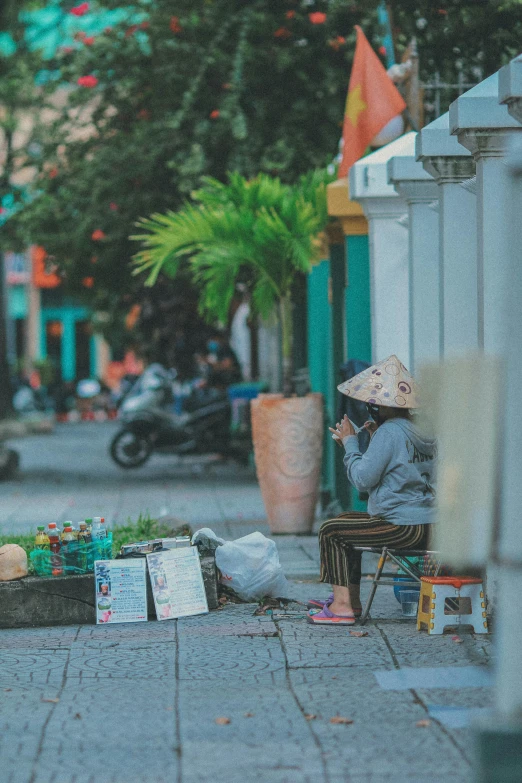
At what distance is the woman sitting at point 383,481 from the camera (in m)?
7.24

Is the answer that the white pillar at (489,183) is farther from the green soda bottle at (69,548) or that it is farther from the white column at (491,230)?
the green soda bottle at (69,548)

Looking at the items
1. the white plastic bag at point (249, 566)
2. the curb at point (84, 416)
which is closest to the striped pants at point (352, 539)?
the white plastic bag at point (249, 566)

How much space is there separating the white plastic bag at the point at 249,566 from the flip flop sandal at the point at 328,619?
576 millimetres

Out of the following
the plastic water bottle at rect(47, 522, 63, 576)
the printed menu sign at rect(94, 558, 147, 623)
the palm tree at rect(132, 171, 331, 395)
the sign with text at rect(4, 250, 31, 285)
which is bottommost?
the printed menu sign at rect(94, 558, 147, 623)

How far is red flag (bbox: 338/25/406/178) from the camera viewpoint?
10570 millimetres

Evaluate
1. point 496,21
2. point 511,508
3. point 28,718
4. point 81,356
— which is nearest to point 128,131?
point 496,21

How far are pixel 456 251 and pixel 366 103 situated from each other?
285cm

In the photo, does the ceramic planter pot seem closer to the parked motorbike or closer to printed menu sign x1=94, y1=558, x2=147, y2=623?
printed menu sign x1=94, y1=558, x2=147, y2=623

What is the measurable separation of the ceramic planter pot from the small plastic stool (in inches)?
159

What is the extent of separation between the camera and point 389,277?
410 inches

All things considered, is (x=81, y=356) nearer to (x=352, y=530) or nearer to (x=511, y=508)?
(x=352, y=530)

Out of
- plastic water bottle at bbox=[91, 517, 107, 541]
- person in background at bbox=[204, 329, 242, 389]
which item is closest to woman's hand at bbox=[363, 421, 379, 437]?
plastic water bottle at bbox=[91, 517, 107, 541]

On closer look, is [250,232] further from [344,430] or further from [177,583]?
[177,583]

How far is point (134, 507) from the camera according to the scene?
1394 cm
